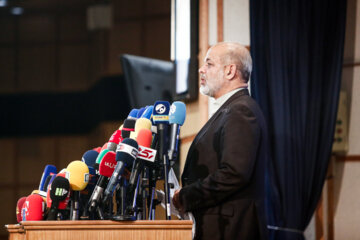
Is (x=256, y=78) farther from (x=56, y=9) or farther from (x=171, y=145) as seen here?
(x=56, y=9)

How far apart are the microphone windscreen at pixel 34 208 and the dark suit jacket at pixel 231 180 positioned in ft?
1.49

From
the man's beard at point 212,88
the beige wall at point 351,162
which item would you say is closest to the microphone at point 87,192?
the man's beard at point 212,88

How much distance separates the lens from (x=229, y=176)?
180 centimetres

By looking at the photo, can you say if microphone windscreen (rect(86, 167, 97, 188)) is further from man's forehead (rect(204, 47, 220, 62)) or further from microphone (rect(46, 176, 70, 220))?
man's forehead (rect(204, 47, 220, 62))

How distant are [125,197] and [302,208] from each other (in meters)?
1.73

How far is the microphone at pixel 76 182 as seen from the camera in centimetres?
173

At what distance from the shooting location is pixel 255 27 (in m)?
3.32

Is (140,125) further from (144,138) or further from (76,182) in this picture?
(76,182)

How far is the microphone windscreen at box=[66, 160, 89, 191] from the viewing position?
5.67ft

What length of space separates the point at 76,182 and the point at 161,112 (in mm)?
340

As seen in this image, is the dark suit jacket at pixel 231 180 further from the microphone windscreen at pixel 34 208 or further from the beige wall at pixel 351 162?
the beige wall at pixel 351 162

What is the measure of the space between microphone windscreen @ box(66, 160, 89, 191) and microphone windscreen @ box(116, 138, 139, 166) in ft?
0.66

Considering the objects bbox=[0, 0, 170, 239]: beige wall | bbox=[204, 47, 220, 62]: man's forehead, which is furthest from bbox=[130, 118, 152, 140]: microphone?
bbox=[0, 0, 170, 239]: beige wall

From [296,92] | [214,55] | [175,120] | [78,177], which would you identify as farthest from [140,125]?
[296,92]
